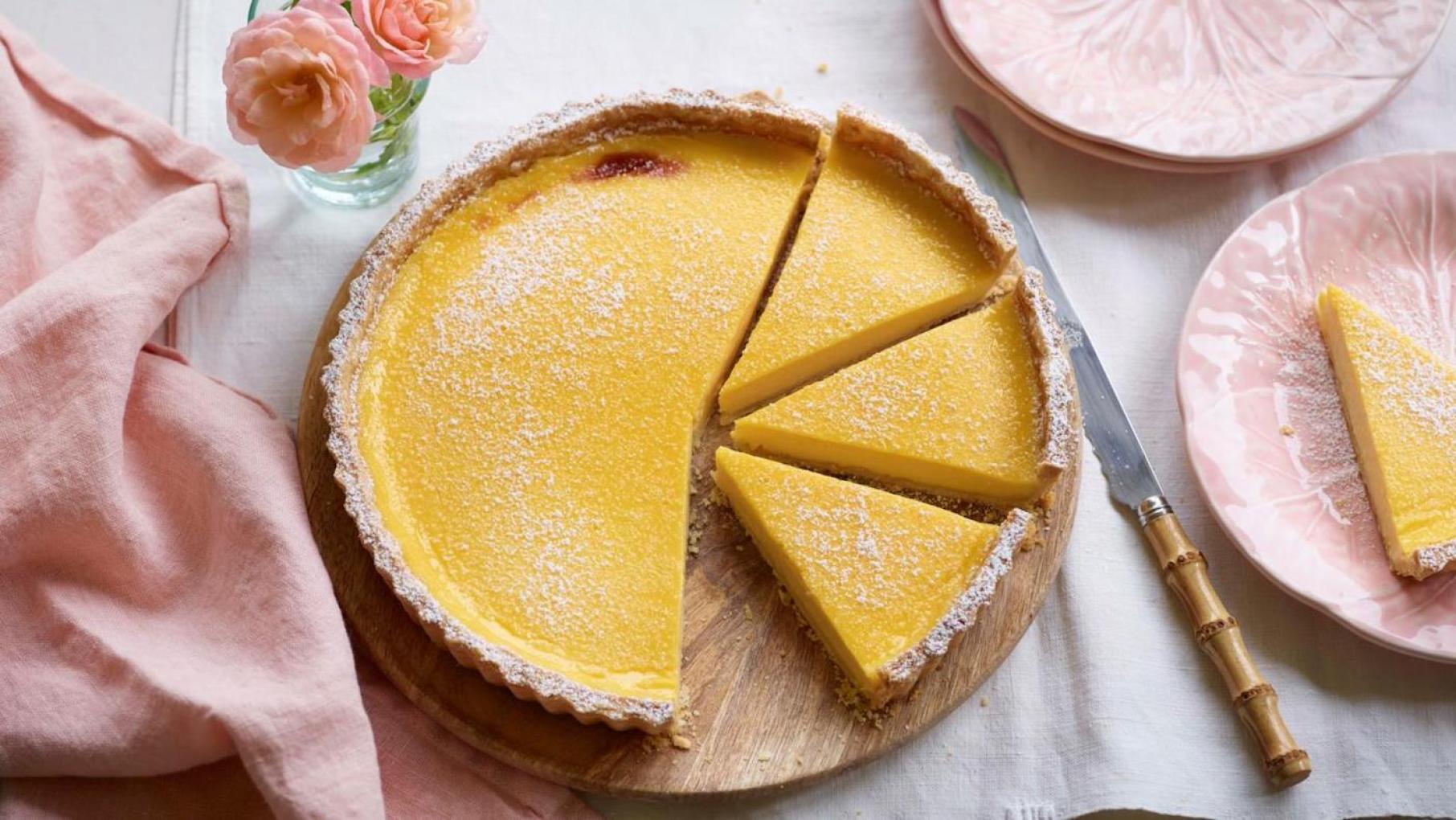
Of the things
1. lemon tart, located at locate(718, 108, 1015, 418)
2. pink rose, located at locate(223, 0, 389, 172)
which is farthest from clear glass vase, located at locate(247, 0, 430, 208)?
lemon tart, located at locate(718, 108, 1015, 418)

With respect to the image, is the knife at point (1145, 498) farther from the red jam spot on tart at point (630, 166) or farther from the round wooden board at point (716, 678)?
the red jam spot on tart at point (630, 166)

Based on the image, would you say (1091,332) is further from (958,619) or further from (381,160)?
(381,160)

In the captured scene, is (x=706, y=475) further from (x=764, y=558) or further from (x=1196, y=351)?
(x=1196, y=351)

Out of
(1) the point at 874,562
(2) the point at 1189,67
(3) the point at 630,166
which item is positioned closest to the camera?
(1) the point at 874,562

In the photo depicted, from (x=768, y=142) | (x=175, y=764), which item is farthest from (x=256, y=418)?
(x=768, y=142)

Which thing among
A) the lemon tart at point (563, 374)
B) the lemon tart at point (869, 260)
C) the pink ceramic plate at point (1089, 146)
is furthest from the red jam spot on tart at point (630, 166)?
the pink ceramic plate at point (1089, 146)

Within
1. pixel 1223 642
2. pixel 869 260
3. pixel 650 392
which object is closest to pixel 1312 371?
pixel 1223 642

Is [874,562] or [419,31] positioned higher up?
[419,31]
